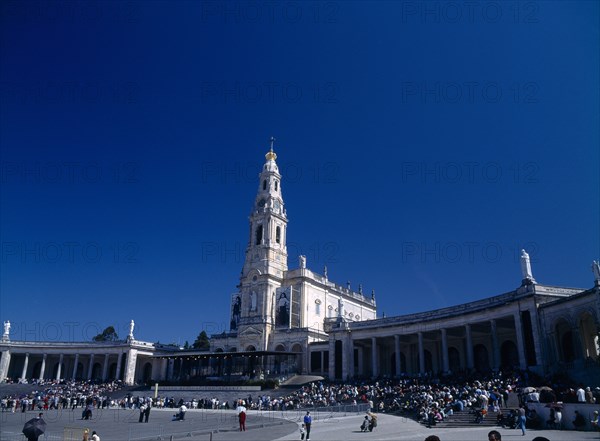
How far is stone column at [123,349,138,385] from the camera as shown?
77500 millimetres

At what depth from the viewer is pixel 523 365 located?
38.3 meters

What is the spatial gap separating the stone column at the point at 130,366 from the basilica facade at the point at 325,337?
0.55 ft

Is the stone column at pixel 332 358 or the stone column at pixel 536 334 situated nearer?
the stone column at pixel 536 334

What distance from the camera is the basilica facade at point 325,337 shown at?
36875 millimetres

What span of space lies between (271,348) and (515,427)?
4794 centimetres

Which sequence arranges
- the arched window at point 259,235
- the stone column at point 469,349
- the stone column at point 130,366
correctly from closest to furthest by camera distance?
the stone column at point 469,349 → the arched window at point 259,235 → the stone column at point 130,366

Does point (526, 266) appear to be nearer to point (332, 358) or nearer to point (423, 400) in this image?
point (423, 400)

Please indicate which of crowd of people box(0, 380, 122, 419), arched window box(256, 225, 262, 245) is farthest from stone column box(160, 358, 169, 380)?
arched window box(256, 225, 262, 245)

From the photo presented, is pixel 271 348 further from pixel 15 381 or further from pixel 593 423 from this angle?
pixel 593 423

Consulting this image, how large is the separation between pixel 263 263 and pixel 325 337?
14685mm

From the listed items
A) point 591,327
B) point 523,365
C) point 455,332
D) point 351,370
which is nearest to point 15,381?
point 351,370

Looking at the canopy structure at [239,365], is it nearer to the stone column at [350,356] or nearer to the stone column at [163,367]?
the stone column at [350,356]

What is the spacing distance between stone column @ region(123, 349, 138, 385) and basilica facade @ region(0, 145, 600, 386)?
6.6 inches

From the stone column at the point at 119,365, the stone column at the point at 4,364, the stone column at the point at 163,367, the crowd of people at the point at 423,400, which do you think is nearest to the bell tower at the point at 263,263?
the crowd of people at the point at 423,400
